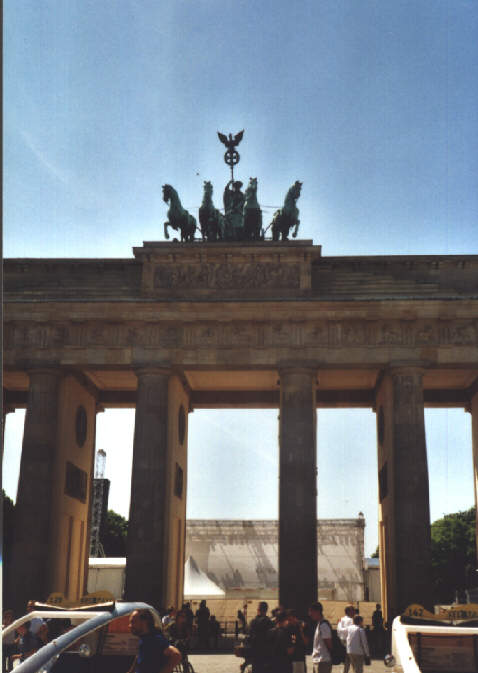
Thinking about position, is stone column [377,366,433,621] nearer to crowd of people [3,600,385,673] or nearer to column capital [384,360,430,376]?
column capital [384,360,430,376]

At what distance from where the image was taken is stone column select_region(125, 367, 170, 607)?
33844 millimetres

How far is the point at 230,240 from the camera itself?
39.3 m

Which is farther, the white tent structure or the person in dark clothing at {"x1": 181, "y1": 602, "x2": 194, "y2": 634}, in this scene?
the white tent structure

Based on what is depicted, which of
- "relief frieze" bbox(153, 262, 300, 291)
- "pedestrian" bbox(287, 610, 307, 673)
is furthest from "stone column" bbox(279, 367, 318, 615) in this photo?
"pedestrian" bbox(287, 610, 307, 673)

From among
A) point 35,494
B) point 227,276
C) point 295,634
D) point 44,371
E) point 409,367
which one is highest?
point 227,276

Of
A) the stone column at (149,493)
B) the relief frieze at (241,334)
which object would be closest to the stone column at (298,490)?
the relief frieze at (241,334)

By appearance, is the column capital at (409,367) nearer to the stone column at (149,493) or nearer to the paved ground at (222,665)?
the stone column at (149,493)

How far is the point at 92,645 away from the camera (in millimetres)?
12844

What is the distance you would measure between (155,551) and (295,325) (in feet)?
39.1

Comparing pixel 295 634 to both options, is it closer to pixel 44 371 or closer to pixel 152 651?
pixel 152 651

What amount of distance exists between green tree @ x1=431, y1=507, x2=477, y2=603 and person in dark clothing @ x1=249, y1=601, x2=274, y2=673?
8278 cm

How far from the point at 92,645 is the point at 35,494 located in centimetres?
2334

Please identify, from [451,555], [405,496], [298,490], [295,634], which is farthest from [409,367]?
[451,555]

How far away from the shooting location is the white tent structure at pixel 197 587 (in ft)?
167
